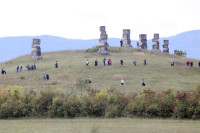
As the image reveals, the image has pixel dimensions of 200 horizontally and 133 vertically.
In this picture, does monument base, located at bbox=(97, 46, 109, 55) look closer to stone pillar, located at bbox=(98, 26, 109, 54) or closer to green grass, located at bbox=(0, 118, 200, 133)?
stone pillar, located at bbox=(98, 26, 109, 54)

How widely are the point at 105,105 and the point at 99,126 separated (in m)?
5.54

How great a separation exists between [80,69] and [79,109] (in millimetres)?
25142

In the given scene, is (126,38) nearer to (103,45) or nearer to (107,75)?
(103,45)

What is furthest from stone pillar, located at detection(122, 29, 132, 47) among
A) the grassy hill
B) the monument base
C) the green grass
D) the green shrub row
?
the green grass

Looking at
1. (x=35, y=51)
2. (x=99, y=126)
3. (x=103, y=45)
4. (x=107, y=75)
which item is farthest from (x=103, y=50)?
(x=99, y=126)

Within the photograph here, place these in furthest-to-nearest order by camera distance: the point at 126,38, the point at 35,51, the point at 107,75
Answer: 1. the point at 126,38
2. the point at 35,51
3. the point at 107,75

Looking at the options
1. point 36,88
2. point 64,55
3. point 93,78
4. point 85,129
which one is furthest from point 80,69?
point 85,129

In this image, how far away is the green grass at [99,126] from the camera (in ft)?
80.9


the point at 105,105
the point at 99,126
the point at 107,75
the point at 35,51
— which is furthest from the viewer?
the point at 35,51

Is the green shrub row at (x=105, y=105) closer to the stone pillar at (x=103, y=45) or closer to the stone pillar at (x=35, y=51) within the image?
the stone pillar at (x=35, y=51)

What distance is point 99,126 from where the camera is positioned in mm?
26234

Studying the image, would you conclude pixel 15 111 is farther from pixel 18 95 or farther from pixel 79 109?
pixel 79 109

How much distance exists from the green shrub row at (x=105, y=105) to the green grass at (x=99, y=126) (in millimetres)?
1521

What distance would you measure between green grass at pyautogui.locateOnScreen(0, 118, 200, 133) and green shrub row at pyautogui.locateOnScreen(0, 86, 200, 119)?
1.52m
